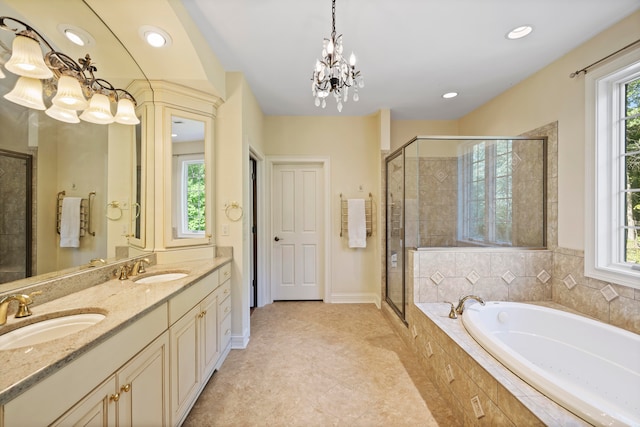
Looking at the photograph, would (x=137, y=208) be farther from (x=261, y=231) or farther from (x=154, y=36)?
(x=261, y=231)

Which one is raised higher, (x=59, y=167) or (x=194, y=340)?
(x=59, y=167)

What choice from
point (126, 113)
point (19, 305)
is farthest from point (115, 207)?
point (19, 305)

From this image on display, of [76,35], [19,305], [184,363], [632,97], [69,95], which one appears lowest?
[184,363]

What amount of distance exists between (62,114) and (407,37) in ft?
7.23

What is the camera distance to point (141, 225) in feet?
6.34

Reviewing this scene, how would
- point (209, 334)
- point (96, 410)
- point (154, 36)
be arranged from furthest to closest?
point (209, 334)
point (154, 36)
point (96, 410)

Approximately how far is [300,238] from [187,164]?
1.76m

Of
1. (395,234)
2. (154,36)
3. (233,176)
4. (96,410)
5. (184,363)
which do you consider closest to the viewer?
(96,410)

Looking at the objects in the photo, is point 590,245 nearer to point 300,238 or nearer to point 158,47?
point 300,238

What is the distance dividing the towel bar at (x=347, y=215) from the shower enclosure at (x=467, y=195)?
56 cm

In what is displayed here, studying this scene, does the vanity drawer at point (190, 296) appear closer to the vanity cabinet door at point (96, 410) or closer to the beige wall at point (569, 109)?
the vanity cabinet door at point (96, 410)

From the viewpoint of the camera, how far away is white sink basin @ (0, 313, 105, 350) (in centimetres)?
91

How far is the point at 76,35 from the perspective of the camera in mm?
1479

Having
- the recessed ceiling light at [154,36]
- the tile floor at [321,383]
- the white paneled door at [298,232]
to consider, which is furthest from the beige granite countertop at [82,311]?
the white paneled door at [298,232]
